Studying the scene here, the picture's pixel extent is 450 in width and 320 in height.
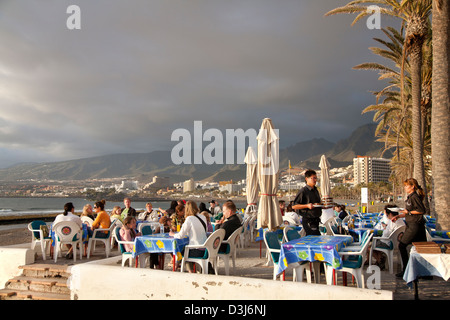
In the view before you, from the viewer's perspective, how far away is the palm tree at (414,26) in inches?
444

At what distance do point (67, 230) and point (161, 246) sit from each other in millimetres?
3008

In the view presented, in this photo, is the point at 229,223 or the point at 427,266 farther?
the point at 229,223

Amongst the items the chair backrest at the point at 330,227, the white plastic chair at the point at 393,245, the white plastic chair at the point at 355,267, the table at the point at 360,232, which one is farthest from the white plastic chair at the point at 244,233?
the white plastic chair at the point at 355,267

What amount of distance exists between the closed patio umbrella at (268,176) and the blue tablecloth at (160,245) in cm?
214

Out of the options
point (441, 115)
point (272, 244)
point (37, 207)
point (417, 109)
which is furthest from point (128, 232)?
point (37, 207)

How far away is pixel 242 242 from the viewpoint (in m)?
9.66

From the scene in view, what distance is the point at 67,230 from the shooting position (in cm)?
718

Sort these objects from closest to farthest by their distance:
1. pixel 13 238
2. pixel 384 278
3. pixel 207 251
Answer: pixel 207 251 < pixel 384 278 < pixel 13 238

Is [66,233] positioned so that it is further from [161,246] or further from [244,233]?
[244,233]

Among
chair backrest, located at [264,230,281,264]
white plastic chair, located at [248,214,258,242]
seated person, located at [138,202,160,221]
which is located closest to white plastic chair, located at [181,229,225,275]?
chair backrest, located at [264,230,281,264]

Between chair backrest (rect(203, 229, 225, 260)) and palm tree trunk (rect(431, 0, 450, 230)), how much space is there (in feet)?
17.6

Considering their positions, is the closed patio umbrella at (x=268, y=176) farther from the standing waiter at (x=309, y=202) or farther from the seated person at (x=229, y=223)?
the standing waiter at (x=309, y=202)
